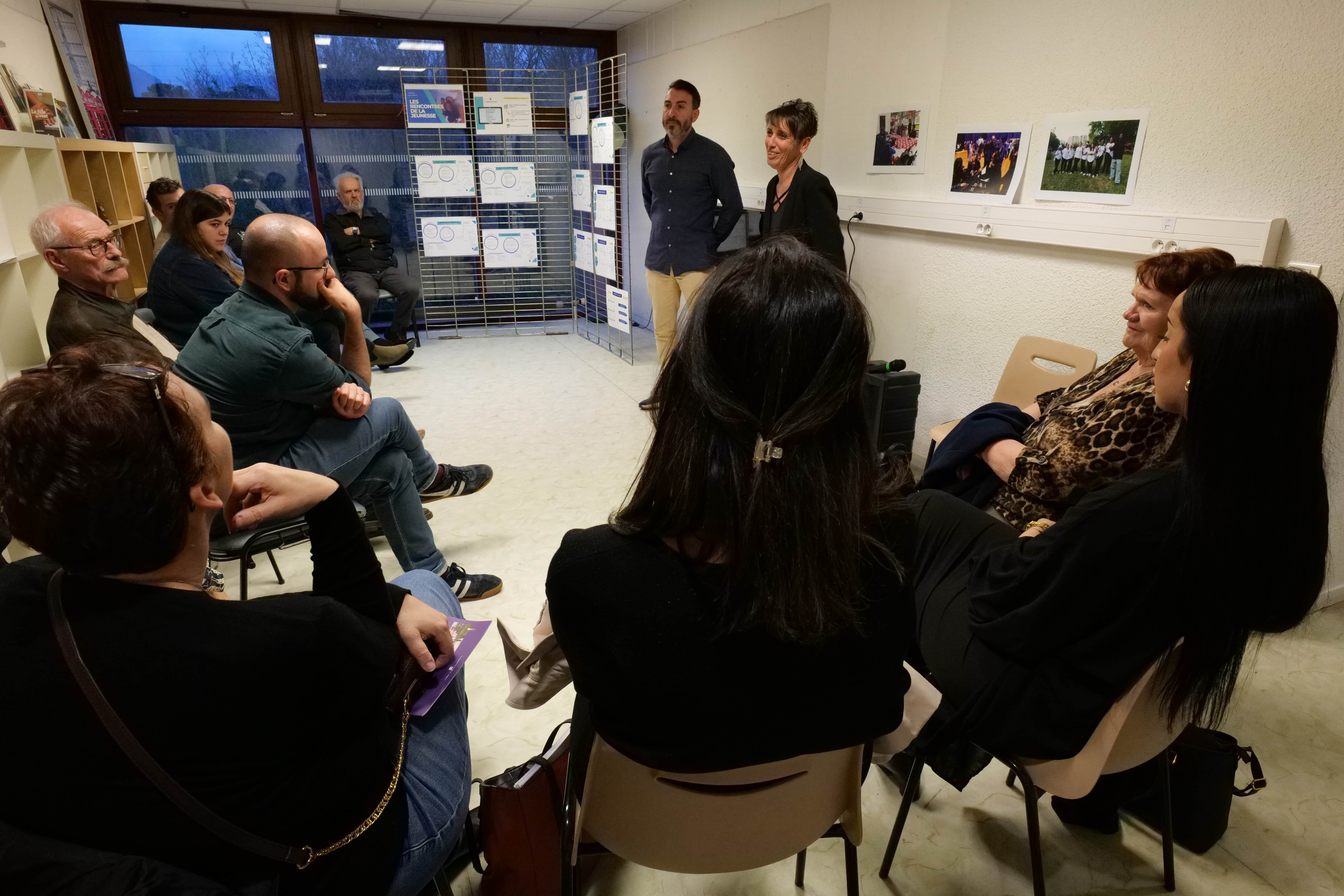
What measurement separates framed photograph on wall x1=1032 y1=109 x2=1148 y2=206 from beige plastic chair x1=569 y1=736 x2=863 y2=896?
2.36 meters

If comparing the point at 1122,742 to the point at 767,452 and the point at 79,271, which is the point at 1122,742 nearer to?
the point at 767,452

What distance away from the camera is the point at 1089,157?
103 inches

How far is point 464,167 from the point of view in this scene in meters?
5.75

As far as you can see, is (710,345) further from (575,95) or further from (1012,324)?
(575,95)

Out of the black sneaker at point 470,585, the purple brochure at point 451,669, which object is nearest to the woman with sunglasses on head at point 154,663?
the purple brochure at point 451,669

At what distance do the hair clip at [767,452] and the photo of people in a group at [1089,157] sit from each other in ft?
7.76

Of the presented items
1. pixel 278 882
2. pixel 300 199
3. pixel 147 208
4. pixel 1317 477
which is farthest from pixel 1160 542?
pixel 300 199

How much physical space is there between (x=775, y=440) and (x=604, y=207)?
490cm

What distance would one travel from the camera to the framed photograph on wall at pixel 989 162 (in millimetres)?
2855

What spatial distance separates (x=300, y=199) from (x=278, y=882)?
251 inches

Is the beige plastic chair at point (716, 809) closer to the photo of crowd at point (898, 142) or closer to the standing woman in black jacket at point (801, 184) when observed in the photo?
the standing woman in black jacket at point (801, 184)

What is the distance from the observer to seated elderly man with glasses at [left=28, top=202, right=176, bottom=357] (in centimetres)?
230

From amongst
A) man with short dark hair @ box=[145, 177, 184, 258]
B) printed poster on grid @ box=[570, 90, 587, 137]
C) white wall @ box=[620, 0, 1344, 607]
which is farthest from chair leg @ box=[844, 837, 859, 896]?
printed poster on grid @ box=[570, 90, 587, 137]

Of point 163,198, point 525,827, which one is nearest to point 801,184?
point 525,827
